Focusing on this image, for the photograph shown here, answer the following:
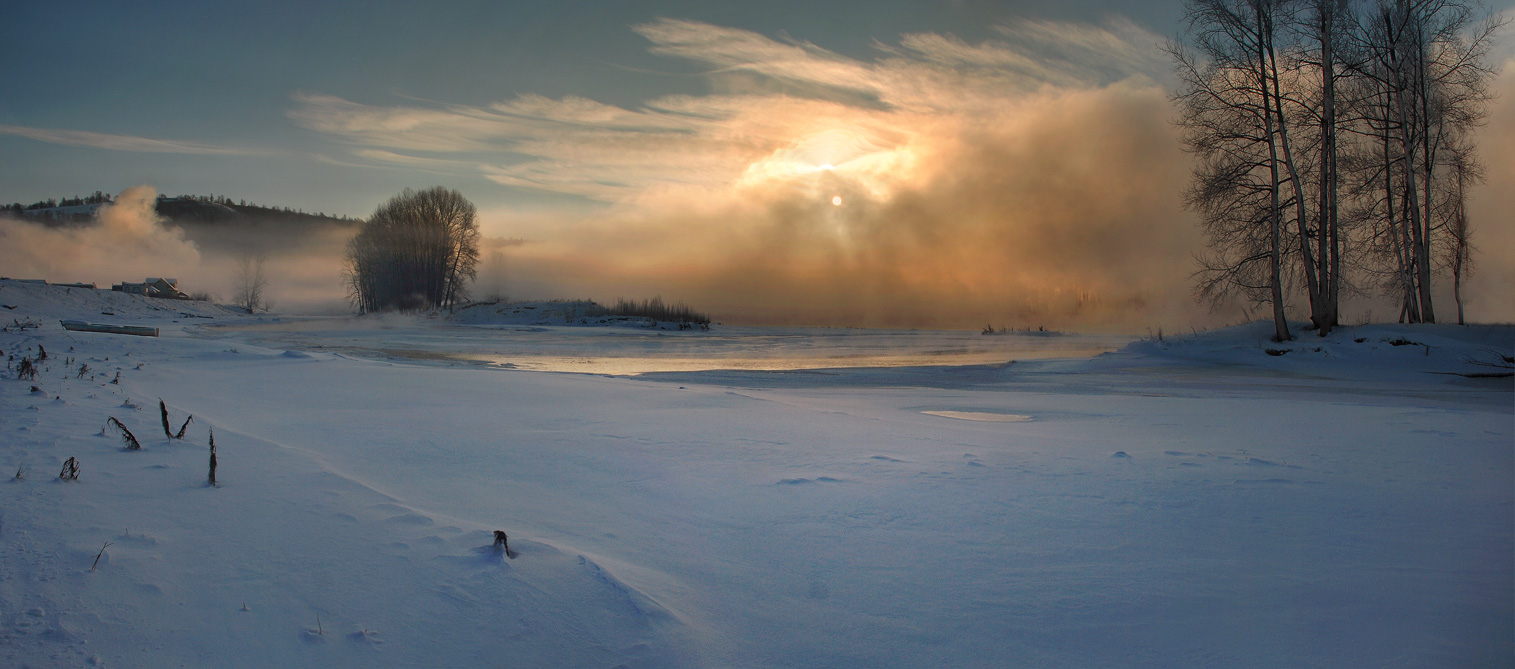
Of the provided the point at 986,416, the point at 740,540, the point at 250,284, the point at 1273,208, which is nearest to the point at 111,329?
the point at 986,416

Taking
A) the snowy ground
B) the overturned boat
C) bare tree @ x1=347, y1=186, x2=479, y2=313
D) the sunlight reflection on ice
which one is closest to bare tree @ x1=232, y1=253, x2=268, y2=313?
bare tree @ x1=347, y1=186, x2=479, y2=313

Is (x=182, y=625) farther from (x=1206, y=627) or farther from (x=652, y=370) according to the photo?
(x=652, y=370)

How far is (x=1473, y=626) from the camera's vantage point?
220 centimetres

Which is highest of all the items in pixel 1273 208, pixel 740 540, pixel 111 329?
pixel 1273 208

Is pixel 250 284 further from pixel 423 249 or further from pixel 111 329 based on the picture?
pixel 111 329

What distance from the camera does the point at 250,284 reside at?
74562mm

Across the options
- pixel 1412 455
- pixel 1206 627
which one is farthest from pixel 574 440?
pixel 1412 455

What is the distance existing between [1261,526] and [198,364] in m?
13.3

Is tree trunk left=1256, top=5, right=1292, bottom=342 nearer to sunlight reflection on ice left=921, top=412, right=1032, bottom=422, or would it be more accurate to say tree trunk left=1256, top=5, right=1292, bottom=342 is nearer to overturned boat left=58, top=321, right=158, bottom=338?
sunlight reflection on ice left=921, top=412, right=1032, bottom=422

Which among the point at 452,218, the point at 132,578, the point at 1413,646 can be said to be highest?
the point at 452,218

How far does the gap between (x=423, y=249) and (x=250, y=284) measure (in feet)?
128

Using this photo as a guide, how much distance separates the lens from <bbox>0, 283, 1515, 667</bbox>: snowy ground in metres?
1.97

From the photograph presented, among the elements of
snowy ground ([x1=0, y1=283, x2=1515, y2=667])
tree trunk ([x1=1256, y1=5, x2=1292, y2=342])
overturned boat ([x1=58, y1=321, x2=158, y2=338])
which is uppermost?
tree trunk ([x1=1256, y1=5, x2=1292, y2=342])

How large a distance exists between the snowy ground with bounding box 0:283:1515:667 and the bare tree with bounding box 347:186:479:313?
48.2 metres
